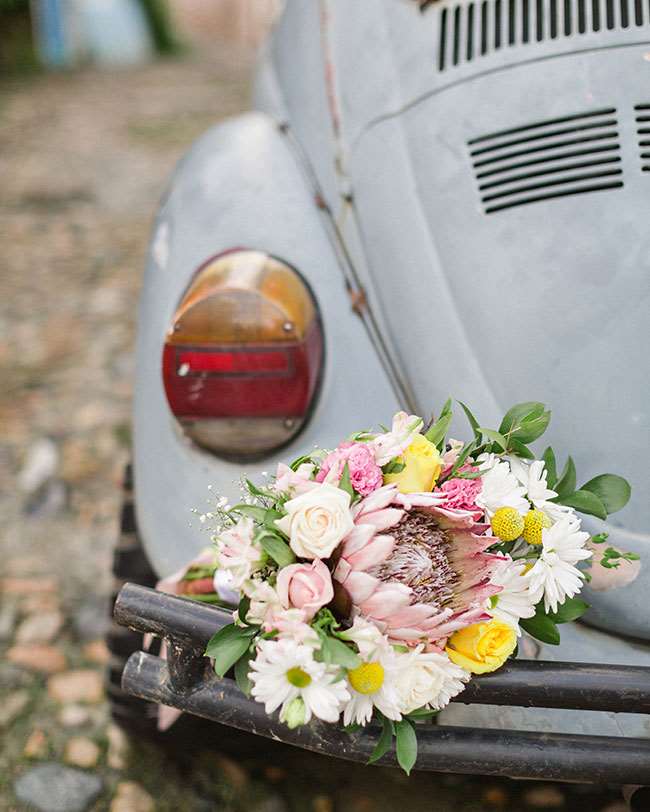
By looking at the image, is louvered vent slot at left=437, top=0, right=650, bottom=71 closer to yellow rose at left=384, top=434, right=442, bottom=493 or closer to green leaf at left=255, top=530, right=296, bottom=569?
yellow rose at left=384, top=434, right=442, bottom=493

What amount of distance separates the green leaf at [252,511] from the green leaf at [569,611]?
1.63 ft

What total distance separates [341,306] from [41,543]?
1.71 metres

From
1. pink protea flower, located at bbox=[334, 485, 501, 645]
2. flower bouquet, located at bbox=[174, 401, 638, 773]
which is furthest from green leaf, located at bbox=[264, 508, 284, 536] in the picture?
pink protea flower, located at bbox=[334, 485, 501, 645]

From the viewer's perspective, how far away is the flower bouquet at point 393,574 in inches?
48.6

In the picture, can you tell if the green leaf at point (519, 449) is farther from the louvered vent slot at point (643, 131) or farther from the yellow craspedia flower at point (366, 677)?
the louvered vent slot at point (643, 131)

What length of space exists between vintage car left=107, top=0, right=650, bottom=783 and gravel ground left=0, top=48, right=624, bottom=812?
0.71 metres

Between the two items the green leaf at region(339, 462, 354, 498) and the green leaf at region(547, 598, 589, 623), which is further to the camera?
the green leaf at region(547, 598, 589, 623)

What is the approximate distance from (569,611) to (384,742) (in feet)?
1.21

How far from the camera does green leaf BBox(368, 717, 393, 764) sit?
1317 millimetres

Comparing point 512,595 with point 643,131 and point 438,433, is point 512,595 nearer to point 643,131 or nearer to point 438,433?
point 438,433

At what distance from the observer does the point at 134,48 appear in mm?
12406

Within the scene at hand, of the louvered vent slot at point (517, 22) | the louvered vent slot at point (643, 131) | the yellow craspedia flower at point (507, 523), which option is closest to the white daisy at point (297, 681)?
the yellow craspedia flower at point (507, 523)

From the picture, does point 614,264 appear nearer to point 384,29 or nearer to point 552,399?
point 552,399

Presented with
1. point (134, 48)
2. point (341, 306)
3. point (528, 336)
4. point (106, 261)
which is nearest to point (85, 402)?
point (106, 261)
